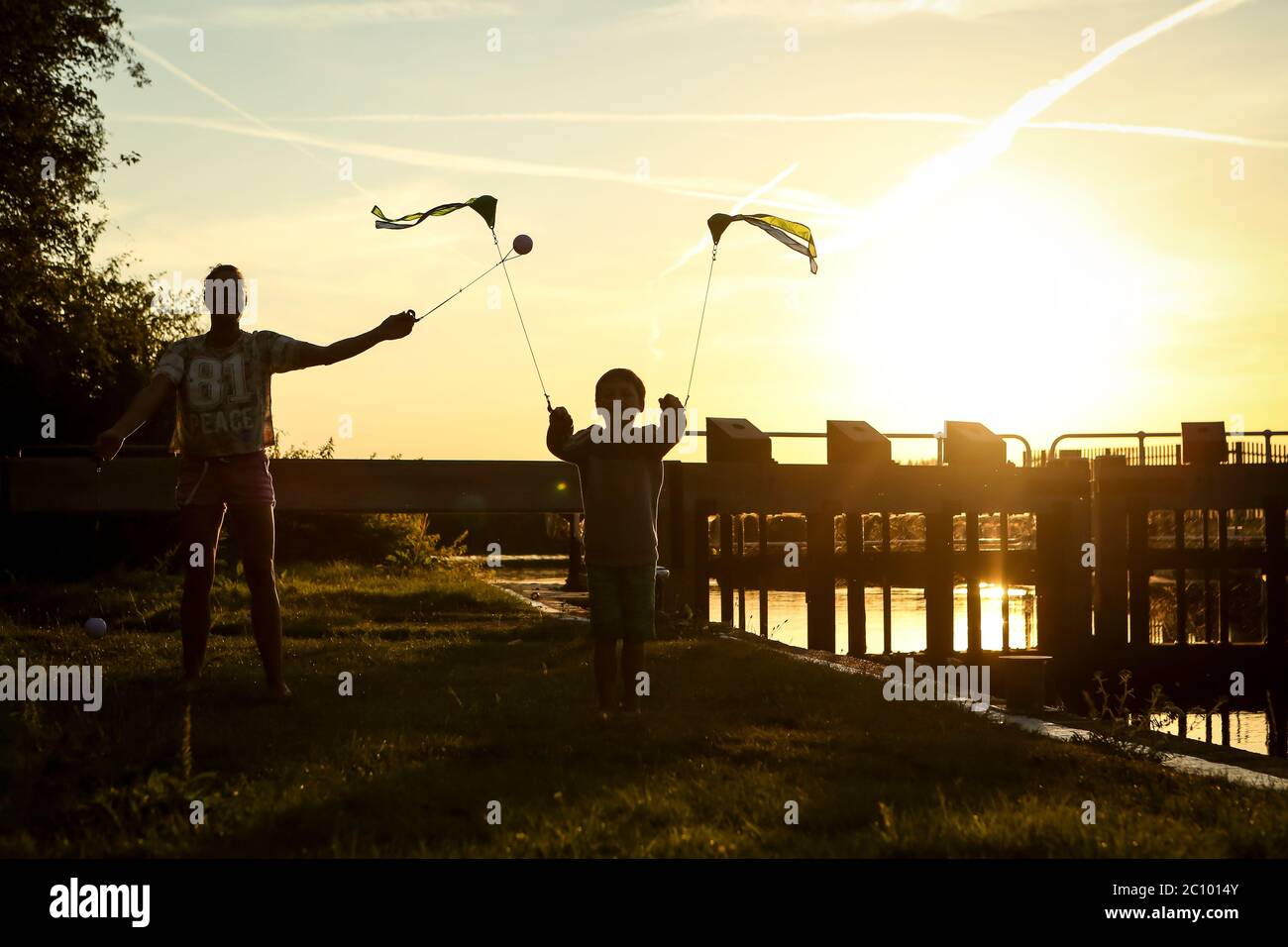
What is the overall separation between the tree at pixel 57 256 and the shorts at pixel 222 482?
1822 cm

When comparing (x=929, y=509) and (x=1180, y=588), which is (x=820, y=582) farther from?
(x=1180, y=588)

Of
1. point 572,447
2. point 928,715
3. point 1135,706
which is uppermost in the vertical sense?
point 572,447

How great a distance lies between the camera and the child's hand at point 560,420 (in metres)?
8.05

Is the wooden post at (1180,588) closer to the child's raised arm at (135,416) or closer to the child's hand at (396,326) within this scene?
the child's hand at (396,326)

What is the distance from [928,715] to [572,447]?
8.94 ft

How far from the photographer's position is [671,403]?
7.97 metres

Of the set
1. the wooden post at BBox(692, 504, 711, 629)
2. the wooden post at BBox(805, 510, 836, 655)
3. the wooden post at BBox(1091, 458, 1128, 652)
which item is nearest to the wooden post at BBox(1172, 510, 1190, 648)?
the wooden post at BBox(1091, 458, 1128, 652)

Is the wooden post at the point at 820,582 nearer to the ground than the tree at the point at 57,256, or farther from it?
nearer to the ground

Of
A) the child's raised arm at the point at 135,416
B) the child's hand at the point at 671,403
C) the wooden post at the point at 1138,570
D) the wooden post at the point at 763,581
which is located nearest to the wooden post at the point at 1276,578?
the wooden post at the point at 1138,570

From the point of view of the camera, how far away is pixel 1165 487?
27344 millimetres

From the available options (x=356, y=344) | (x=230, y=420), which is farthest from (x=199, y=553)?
(x=356, y=344)

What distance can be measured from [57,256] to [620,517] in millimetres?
21537
